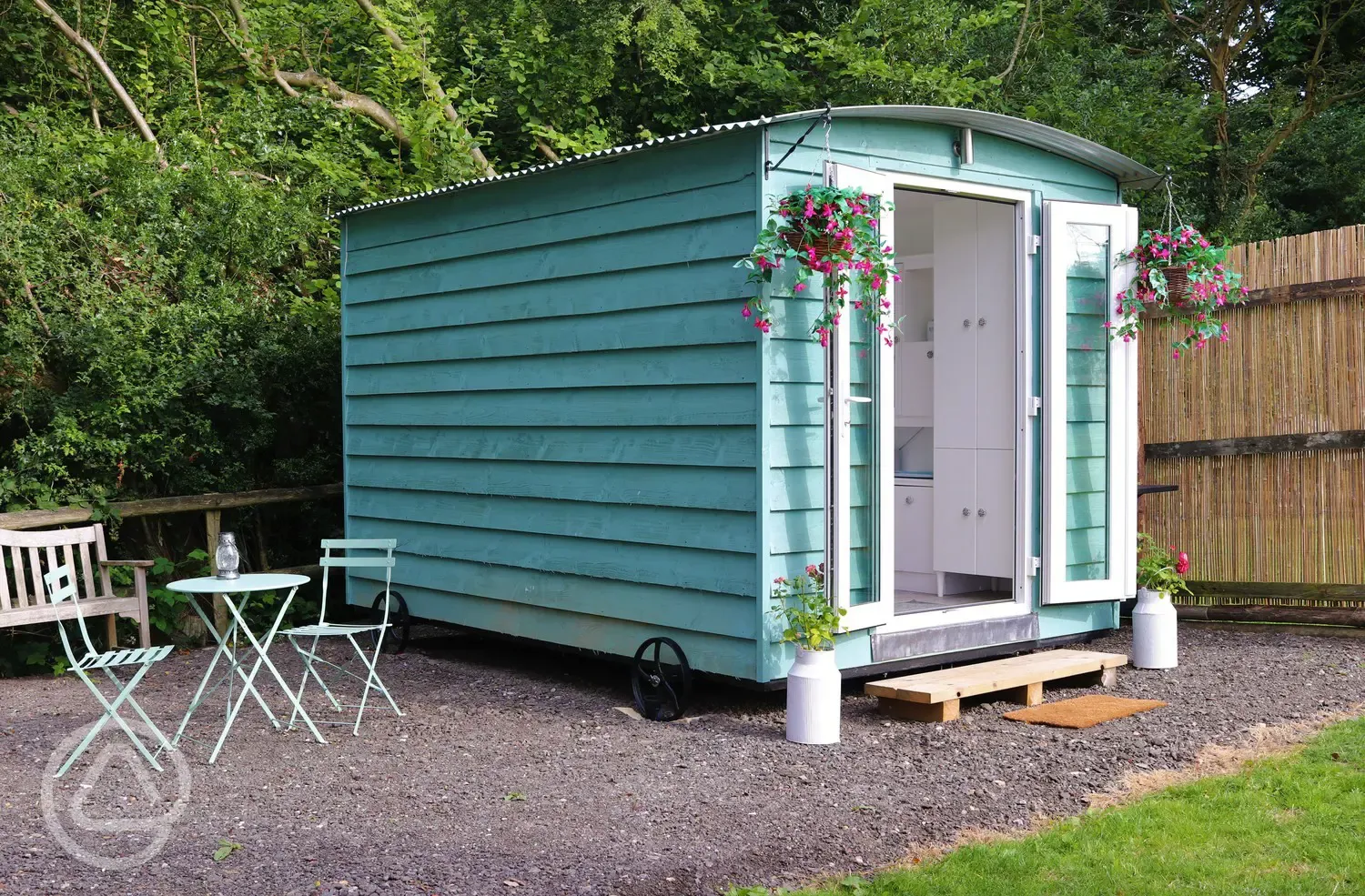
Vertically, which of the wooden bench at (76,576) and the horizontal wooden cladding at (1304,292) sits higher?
the horizontal wooden cladding at (1304,292)

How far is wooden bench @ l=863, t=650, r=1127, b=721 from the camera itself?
532cm

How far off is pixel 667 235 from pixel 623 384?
2.29ft

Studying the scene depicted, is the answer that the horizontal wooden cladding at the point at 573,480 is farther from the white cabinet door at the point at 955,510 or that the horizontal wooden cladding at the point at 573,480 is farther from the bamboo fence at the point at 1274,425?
the bamboo fence at the point at 1274,425

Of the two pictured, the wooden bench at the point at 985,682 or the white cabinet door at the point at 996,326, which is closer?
the wooden bench at the point at 985,682

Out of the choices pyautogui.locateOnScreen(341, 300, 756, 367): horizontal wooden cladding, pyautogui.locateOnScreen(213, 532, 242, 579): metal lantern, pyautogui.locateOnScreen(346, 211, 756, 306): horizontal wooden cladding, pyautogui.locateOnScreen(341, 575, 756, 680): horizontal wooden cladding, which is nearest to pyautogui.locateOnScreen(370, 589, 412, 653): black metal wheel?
pyautogui.locateOnScreen(341, 575, 756, 680): horizontal wooden cladding

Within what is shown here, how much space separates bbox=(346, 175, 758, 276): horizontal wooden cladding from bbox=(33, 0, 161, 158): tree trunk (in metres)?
2.49

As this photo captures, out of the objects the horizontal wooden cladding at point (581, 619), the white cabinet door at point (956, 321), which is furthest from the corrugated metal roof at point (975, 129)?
the horizontal wooden cladding at point (581, 619)

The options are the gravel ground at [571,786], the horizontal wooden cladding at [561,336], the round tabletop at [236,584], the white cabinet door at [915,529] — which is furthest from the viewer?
the white cabinet door at [915,529]

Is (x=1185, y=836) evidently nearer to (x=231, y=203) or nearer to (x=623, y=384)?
(x=623, y=384)

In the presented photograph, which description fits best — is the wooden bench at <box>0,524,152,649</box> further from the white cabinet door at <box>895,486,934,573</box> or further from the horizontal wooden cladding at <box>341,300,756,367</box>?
the white cabinet door at <box>895,486,934,573</box>

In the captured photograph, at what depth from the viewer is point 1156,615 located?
6.32 metres

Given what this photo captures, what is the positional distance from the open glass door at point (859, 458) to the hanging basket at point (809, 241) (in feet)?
1.07

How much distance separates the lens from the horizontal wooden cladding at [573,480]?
17.7 ft

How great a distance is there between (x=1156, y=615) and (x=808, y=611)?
208 centimetres
